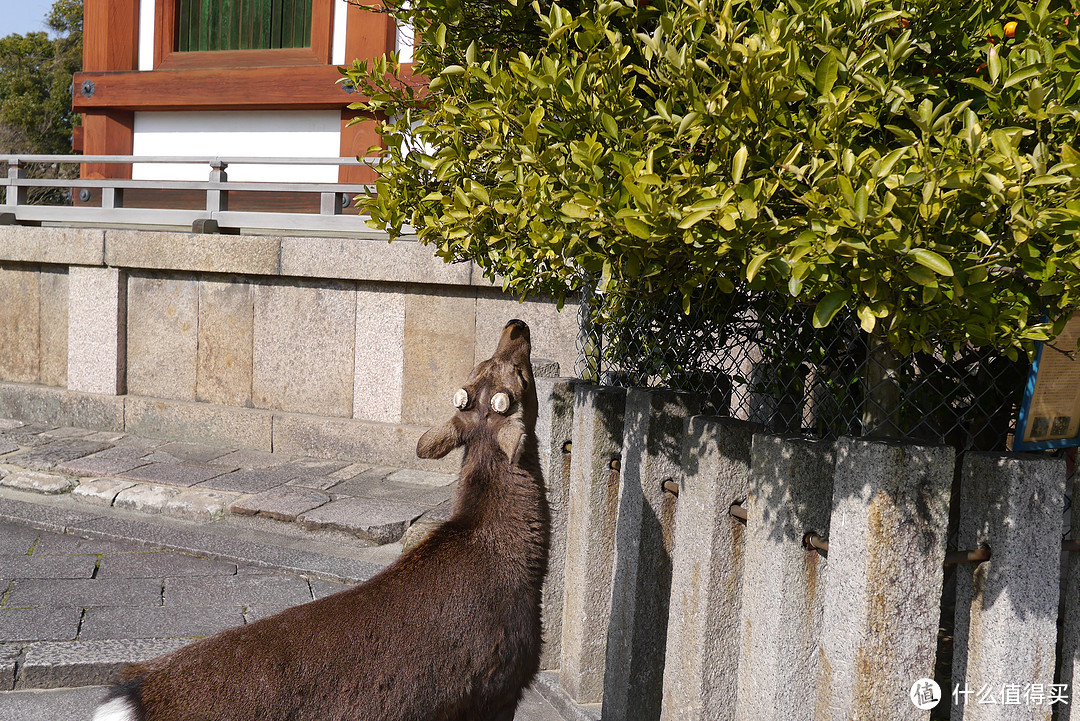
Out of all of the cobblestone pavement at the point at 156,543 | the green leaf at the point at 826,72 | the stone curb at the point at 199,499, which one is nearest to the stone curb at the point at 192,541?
the cobblestone pavement at the point at 156,543

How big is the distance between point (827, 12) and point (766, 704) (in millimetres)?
1843

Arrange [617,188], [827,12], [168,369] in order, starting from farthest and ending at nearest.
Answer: [168,369]
[617,188]
[827,12]

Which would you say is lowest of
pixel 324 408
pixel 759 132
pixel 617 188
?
pixel 324 408

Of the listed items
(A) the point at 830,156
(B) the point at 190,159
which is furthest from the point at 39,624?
(B) the point at 190,159

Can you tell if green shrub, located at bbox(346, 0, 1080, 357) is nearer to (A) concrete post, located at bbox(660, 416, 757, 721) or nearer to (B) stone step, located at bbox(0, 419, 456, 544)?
(A) concrete post, located at bbox(660, 416, 757, 721)

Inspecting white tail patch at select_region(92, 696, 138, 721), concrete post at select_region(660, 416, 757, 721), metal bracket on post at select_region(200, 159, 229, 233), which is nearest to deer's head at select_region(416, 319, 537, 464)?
concrete post at select_region(660, 416, 757, 721)

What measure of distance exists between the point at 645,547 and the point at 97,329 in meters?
7.99

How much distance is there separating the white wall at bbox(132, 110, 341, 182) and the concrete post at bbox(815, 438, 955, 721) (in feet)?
29.7

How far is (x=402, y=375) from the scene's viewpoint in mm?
8211

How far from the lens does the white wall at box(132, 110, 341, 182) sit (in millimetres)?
10555

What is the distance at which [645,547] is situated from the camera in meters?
3.29

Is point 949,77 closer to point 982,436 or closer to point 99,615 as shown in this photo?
point 982,436

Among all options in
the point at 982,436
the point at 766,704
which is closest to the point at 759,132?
the point at 982,436

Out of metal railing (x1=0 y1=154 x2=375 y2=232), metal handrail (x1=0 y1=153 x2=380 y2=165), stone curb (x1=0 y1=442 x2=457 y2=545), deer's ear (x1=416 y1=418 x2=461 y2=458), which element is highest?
metal handrail (x1=0 y1=153 x2=380 y2=165)
